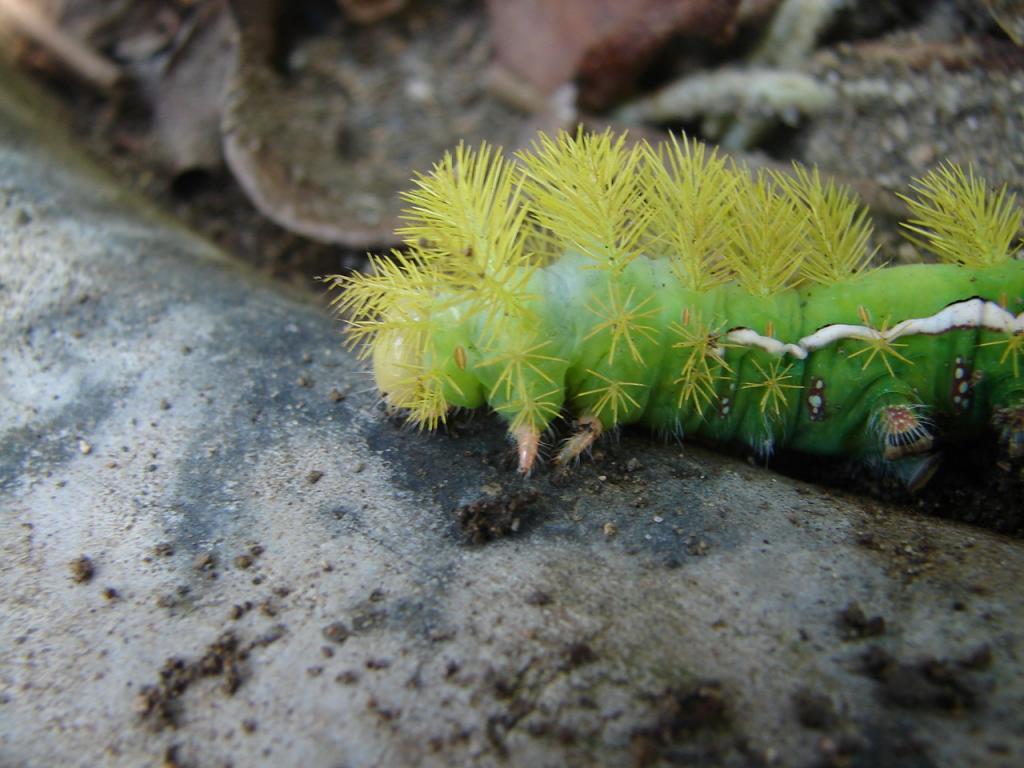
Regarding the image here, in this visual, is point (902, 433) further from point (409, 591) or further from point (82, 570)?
point (82, 570)

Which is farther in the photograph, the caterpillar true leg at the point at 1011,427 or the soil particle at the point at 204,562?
the caterpillar true leg at the point at 1011,427

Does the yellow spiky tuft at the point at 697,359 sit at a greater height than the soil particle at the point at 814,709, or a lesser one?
greater

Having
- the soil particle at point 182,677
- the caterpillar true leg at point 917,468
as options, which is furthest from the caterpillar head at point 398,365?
the caterpillar true leg at point 917,468

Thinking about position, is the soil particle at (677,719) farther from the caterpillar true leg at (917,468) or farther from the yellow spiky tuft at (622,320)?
→ the caterpillar true leg at (917,468)

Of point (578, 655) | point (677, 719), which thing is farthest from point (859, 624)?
point (578, 655)

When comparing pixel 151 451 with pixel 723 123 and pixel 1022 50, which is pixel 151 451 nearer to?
pixel 723 123

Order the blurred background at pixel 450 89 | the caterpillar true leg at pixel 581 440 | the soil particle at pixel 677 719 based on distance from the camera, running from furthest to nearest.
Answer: the blurred background at pixel 450 89 → the caterpillar true leg at pixel 581 440 → the soil particle at pixel 677 719

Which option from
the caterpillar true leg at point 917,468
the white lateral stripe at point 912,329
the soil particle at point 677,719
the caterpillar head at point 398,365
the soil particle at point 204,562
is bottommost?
the soil particle at point 204,562
